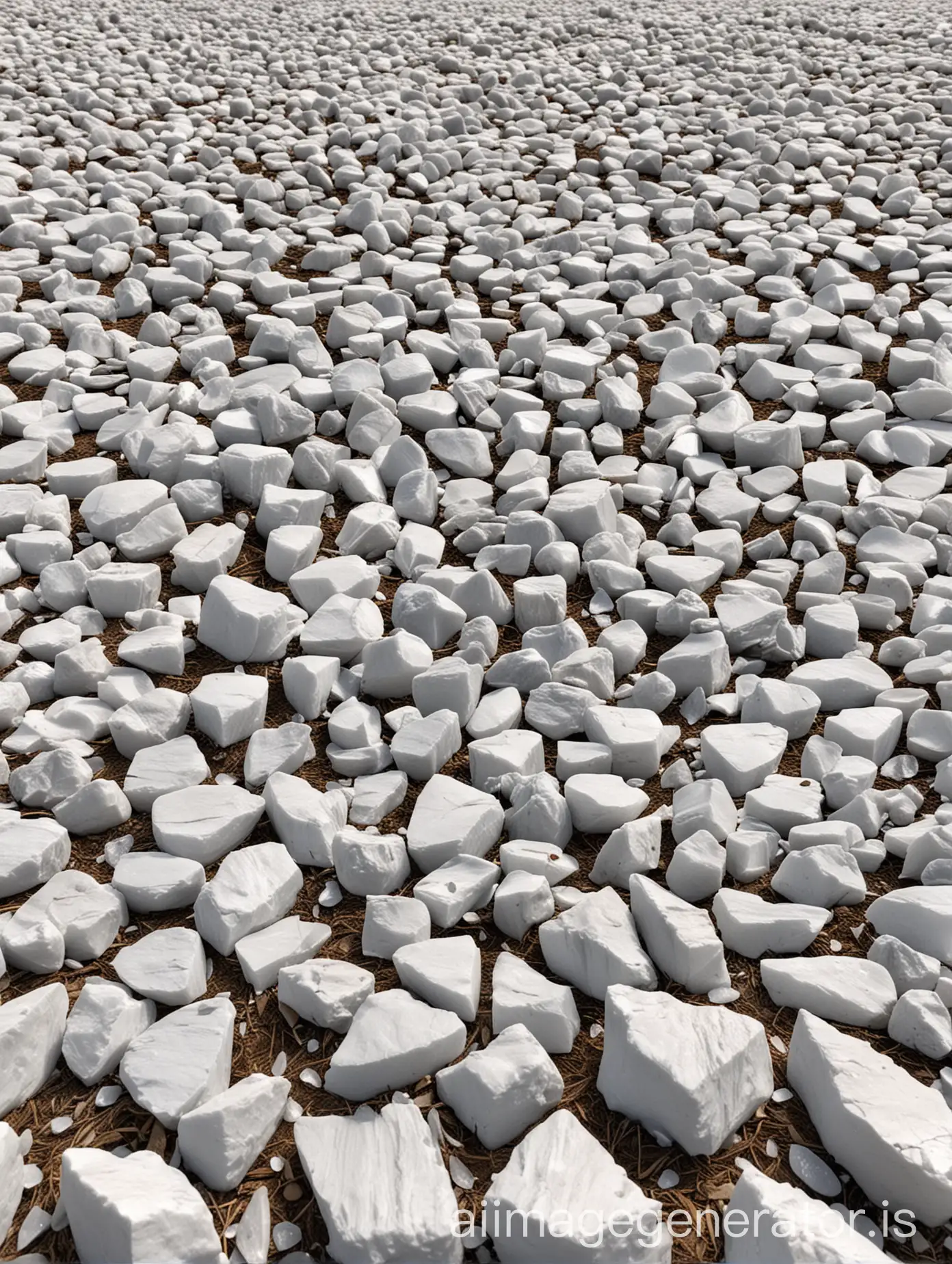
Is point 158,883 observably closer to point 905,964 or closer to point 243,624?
point 243,624

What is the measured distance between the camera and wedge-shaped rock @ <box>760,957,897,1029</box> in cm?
123

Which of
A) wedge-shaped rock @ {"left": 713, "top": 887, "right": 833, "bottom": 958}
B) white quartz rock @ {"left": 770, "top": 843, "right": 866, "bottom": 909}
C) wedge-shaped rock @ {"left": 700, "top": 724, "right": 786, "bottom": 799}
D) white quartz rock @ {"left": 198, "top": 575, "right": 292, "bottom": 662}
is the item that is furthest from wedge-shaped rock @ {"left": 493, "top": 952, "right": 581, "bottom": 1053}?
white quartz rock @ {"left": 198, "top": 575, "right": 292, "bottom": 662}

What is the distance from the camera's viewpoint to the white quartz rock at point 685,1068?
3.59 feet

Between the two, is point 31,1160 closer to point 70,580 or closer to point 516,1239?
point 516,1239

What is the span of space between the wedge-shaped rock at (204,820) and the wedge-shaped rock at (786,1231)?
779 mm

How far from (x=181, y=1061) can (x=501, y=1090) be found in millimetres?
360

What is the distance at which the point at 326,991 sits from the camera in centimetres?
122

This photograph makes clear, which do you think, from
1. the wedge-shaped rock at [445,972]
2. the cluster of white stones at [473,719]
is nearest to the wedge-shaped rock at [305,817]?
the cluster of white stones at [473,719]

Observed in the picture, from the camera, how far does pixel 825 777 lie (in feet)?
5.01

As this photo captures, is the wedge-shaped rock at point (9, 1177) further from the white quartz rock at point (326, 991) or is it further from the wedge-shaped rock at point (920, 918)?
the wedge-shaped rock at point (920, 918)

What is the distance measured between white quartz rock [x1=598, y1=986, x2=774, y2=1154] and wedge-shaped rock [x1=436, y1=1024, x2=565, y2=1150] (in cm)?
8

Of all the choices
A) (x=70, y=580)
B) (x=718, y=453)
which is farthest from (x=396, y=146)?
(x=70, y=580)

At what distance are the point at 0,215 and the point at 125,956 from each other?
283 cm

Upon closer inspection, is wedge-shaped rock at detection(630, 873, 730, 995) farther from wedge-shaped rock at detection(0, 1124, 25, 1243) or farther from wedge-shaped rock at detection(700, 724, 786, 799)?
wedge-shaped rock at detection(0, 1124, 25, 1243)
